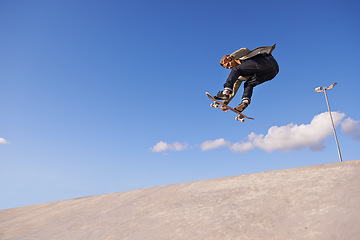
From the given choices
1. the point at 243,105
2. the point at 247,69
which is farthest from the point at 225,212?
the point at 247,69

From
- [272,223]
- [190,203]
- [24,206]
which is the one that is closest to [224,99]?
[190,203]

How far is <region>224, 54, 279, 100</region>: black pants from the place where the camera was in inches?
241

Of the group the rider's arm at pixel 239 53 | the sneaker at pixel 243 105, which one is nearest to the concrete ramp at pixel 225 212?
the sneaker at pixel 243 105

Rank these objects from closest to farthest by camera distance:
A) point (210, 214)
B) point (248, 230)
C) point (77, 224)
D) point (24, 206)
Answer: point (248, 230) → point (210, 214) → point (77, 224) → point (24, 206)

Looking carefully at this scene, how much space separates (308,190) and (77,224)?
4.73 meters

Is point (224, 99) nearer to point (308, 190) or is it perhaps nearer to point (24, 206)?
point (308, 190)

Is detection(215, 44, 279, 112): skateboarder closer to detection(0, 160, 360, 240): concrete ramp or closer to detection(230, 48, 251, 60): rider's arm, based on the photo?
detection(230, 48, 251, 60): rider's arm

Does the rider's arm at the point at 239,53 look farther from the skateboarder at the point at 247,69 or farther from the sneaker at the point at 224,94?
the sneaker at the point at 224,94

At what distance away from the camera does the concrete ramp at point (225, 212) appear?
3434mm

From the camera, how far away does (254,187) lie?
5027 mm

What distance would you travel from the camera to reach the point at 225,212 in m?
4.23

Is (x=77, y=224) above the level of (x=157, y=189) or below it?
below

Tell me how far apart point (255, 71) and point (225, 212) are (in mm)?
3648

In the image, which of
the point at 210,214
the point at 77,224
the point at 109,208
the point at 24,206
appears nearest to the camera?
the point at 210,214
